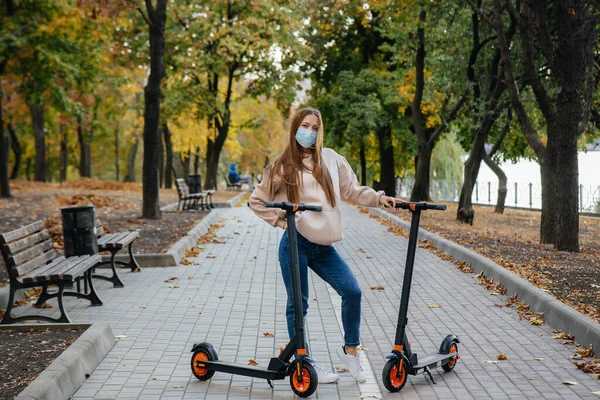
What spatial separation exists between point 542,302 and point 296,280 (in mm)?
3756

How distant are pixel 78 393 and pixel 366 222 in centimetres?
1703

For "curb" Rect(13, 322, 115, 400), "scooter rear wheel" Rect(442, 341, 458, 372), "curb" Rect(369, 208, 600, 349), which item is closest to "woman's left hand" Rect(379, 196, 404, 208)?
"scooter rear wheel" Rect(442, 341, 458, 372)

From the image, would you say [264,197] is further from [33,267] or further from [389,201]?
[33,267]

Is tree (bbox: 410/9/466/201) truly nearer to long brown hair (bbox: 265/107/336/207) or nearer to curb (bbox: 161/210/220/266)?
curb (bbox: 161/210/220/266)

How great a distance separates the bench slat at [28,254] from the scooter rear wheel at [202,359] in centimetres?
250

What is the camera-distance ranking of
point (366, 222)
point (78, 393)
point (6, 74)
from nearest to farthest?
point (78, 393) → point (366, 222) → point (6, 74)

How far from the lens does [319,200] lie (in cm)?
557

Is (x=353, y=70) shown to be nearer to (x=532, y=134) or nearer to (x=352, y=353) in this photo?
(x=532, y=134)

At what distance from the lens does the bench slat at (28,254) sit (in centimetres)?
748

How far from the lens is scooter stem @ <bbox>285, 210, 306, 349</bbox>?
17.3 feet

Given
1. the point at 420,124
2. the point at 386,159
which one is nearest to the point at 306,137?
the point at 420,124

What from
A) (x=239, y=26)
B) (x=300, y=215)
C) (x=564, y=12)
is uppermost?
(x=239, y=26)

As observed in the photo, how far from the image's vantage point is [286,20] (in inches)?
1254

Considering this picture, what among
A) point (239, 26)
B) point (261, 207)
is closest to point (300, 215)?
point (261, 207)
